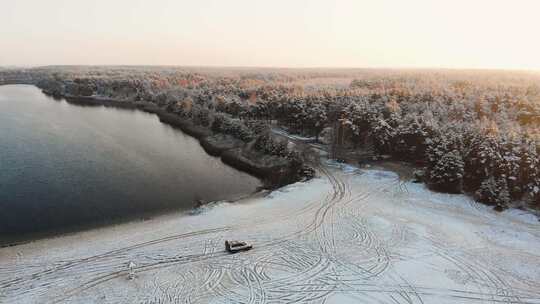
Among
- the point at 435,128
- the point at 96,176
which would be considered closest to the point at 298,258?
the point at 435,128

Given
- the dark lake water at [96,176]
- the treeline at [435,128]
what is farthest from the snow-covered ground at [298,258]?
the dark lake water at [96,176]

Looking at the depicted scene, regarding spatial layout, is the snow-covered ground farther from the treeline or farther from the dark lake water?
the dark lake water

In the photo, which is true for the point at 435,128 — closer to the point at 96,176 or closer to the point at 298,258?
the point at 298,258

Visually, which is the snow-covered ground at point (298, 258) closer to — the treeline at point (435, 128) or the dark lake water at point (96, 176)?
the treeline at point (435, 128)

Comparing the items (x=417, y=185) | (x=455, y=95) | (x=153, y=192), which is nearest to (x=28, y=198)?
(x=153, y=192)

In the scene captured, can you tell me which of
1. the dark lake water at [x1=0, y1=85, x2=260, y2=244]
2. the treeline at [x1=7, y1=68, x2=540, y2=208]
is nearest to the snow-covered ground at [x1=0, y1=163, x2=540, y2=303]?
the treeline at [x1=7, y1=68, x2=540, y2=208]

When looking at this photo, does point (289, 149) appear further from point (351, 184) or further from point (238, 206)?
point (238, 206)
